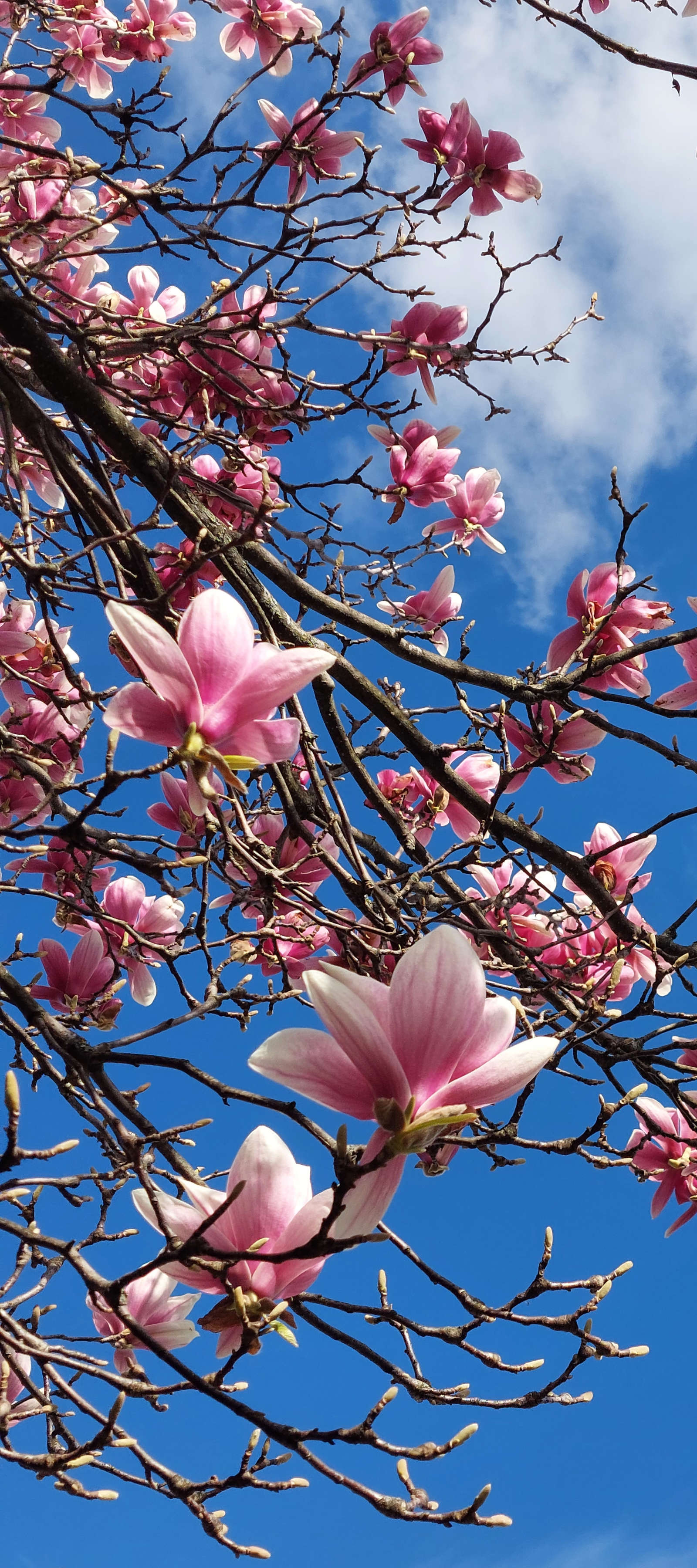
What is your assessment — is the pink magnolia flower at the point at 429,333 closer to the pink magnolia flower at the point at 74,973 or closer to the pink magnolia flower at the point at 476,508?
the pink magnolia flower at the point at 476,508

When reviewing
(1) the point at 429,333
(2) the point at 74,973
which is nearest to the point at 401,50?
(1) the point at 429,333

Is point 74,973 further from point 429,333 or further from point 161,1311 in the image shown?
point 429,333

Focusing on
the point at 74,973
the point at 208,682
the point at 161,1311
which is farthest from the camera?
the point at 74,973

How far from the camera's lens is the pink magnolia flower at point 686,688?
2.51 m

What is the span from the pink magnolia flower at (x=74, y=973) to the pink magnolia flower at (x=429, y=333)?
1845 mm

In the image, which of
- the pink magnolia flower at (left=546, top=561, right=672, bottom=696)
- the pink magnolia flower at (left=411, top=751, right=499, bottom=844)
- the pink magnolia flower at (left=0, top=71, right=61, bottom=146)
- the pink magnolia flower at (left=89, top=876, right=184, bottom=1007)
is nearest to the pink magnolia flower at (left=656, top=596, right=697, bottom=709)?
the pink magnolia flower at (left=546, top=561, right=672, bottom=696)

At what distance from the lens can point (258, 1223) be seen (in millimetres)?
1252

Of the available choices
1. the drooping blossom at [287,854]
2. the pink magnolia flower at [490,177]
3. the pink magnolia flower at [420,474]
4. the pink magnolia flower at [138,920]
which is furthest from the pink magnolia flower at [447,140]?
the pink magnolia flower at [138,920]

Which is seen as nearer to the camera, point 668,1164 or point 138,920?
point 668,1164

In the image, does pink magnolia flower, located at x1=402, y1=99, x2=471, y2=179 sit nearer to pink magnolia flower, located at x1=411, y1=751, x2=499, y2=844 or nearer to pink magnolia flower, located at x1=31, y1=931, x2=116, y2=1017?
pink magnolia flower, located at x1=411, y1=751, x2=499, y2=844

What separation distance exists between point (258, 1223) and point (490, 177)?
298 cm

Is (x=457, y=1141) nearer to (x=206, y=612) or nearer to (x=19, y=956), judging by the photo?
(x=206, y=612)

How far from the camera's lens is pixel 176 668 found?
47.0 inches

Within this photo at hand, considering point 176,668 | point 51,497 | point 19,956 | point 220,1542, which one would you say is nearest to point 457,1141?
point 220,1542
